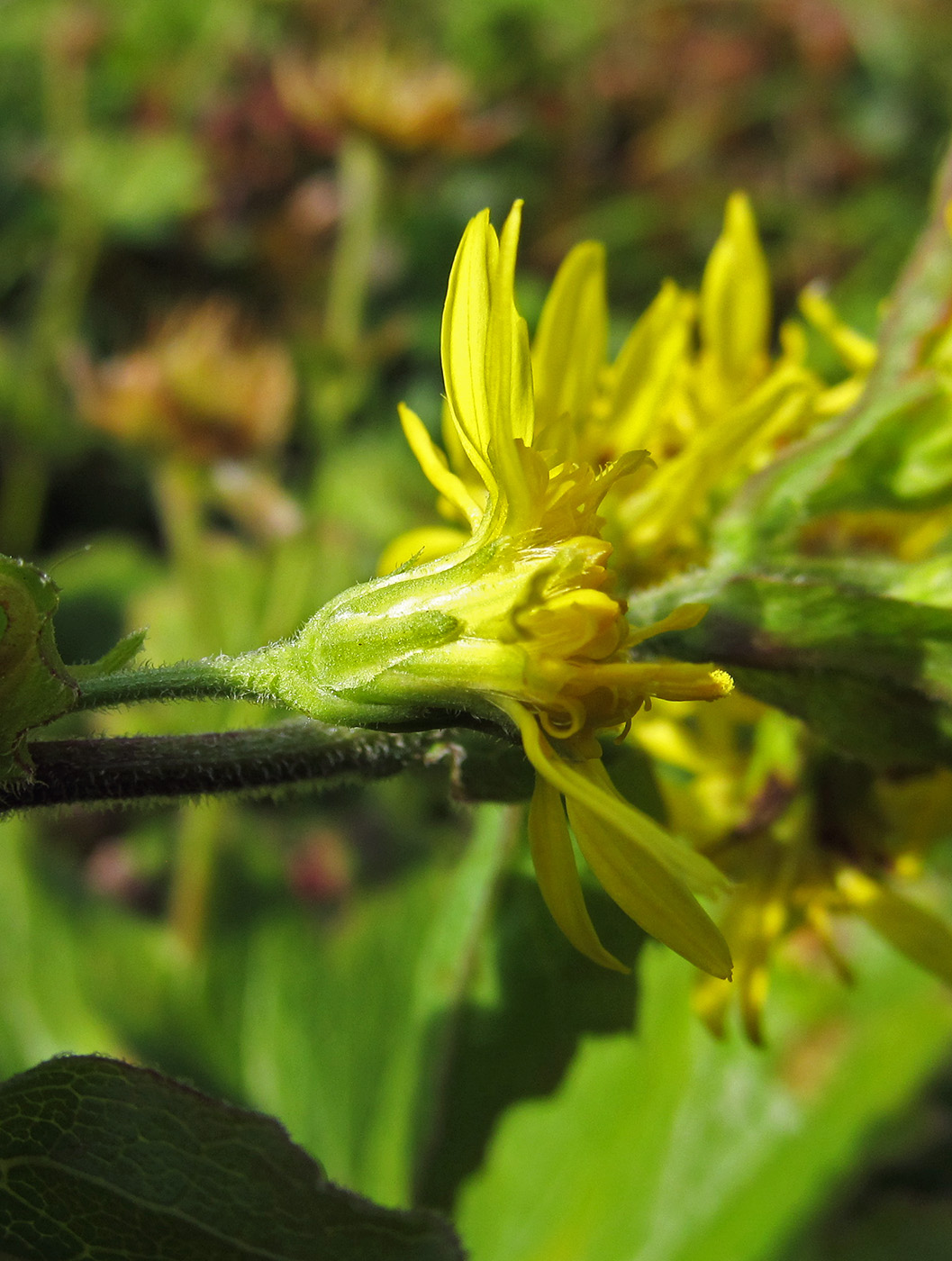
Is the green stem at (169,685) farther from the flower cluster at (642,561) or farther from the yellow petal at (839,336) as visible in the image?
the yellow petal at (839,336)

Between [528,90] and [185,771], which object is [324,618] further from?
[528,90]

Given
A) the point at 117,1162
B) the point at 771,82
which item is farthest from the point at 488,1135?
the point at 771,82

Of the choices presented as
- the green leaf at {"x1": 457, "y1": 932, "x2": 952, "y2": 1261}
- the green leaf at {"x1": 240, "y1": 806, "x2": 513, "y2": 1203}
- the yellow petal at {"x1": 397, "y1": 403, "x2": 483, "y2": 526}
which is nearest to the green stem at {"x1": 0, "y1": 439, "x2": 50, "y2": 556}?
the green leaf at {"x1": 240, "y1": 806, "x2": 513, "y2": 1203}

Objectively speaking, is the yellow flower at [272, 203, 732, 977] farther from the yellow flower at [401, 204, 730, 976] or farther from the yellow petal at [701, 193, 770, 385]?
the yellow petal at [701, 193, 770, 385]

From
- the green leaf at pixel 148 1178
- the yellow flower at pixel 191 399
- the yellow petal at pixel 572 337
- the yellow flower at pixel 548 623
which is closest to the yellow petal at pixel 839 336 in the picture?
the yellow petal at pixel 572 337

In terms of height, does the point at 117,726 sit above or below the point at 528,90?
below

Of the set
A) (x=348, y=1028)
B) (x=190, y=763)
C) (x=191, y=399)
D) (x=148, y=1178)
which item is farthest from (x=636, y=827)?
(x=191, y=399)
